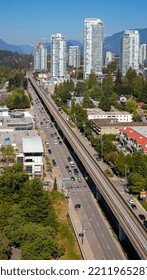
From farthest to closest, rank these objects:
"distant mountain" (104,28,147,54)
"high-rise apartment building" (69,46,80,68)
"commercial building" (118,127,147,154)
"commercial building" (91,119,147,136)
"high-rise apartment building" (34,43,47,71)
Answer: "distant mountain" (104,28,147,54), "high-rise apartment building" (69,46,80,68), "high-rise apartment building" (34,43,47,71), "commercial building" (91,119,147,136), "commercial building" (118,127,147,154)

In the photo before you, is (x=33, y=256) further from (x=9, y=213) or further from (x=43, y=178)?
(x=43, y=178)

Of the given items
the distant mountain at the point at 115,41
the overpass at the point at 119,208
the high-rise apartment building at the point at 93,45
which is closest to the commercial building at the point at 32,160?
the overpass at the point at 119,208

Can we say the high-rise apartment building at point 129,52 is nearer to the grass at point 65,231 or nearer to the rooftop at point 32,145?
the rooftop at point 32,145

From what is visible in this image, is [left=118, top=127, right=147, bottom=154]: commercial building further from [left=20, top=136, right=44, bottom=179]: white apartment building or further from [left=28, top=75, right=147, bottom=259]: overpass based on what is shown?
[left=20, top=136, right=44, bottom=179]: white apartment building

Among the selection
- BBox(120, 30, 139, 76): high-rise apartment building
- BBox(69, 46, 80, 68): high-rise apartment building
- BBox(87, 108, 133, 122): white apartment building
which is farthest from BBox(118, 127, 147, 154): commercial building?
BBox(69, 46, 80, 68): high-rise apartment building

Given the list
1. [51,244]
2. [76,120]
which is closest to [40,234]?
[51,244]
